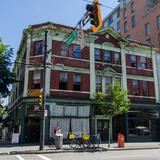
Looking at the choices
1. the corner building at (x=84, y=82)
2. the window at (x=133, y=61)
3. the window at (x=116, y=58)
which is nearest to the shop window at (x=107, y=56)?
the corner building at (x=84, y=82)

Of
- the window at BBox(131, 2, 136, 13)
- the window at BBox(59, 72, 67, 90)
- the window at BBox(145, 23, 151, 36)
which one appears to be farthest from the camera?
the window at BBox(131, 2, 136, 13)

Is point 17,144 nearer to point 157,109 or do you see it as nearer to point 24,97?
point 24,97

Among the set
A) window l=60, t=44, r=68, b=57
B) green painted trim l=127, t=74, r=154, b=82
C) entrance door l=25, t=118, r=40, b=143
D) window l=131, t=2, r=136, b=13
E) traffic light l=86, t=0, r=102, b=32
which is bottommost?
entrance door l=25, t=118, r=40, b=143

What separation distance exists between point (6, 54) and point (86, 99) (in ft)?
31.9

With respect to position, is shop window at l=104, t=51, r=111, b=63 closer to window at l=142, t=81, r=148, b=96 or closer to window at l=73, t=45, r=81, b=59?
window at l=73, t=45, r=81, b=59

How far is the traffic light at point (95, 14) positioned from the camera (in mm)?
9898

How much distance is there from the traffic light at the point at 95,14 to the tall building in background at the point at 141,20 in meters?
33.5

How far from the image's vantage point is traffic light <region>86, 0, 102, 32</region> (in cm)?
990

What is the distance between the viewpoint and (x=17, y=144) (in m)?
22.7

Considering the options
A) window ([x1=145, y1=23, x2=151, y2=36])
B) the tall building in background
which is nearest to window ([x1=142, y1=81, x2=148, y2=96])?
the tall building in background

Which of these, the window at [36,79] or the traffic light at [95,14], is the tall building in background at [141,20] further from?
the traffic light at [95,14]

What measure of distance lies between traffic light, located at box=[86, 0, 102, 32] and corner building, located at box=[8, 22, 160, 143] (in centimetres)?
1313

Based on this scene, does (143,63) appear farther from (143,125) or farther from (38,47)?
(38,47)

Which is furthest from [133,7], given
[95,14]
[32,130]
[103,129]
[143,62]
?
[95,14]
